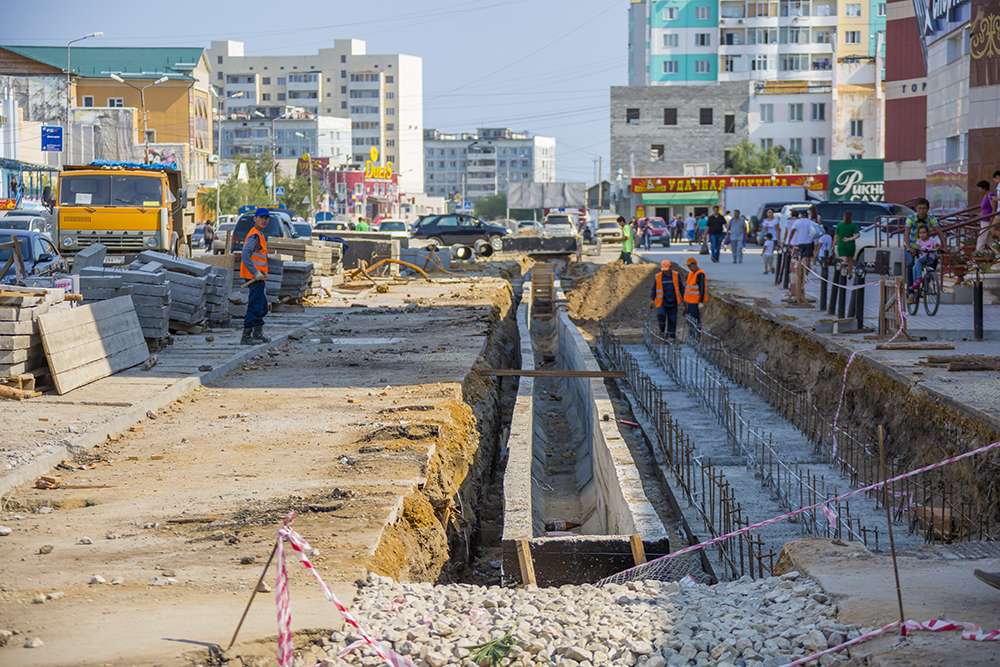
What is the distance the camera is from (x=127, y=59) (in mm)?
72188

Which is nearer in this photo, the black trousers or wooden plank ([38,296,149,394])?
wooden plank ([38,296,149,394])

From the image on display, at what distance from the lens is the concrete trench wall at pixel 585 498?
20.8 ft

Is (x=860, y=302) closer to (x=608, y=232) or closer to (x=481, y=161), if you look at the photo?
(x=608, y=232)

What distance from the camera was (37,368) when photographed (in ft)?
31.2

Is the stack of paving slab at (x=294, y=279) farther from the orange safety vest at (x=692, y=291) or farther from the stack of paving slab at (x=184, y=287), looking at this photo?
the orange safety vest at (x=692, y=291)

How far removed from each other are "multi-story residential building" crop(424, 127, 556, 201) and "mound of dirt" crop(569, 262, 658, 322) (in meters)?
146

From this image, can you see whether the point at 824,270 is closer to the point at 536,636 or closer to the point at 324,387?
the point at 324,387

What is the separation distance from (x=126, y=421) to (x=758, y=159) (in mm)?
64449

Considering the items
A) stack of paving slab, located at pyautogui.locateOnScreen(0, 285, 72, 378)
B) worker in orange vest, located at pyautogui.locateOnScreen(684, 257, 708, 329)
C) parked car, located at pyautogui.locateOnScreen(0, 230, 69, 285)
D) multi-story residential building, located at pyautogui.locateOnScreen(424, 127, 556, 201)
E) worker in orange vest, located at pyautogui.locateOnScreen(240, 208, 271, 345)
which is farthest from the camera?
multi-story residential building, located at pyautogui.locateOnScreen(424, 127, 556, 201)

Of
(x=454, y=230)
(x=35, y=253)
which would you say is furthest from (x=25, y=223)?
(x=454, y=230)

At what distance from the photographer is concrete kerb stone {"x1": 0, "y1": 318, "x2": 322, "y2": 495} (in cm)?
674

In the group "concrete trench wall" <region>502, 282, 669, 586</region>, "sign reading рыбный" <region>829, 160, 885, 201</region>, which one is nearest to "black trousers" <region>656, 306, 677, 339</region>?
"concrete trench wall" <region>502, 282, 669, 586</region>

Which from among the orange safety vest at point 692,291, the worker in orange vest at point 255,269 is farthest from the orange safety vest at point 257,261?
the orange safety vest at point 692,291

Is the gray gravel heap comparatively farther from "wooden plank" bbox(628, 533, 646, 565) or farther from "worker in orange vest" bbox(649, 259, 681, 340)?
"worker in orange vest" bbox(649, 259, 681, 340)
